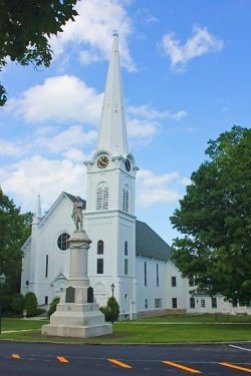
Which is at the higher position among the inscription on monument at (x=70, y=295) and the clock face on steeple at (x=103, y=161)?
the clock face on steeple at (x=103, y=161)

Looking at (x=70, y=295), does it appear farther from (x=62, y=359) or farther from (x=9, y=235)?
(x=9, y=235)

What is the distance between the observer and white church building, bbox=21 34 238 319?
2125 inches

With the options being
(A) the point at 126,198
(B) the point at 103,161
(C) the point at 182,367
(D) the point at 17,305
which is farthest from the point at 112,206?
(C) the point at 182,367

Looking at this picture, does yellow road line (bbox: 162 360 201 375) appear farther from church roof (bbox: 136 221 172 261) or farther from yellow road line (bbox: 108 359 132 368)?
church roof (bbox: 136 221 172 261)

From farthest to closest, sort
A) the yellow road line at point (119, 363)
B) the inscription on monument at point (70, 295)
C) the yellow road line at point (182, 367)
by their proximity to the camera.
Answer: the inscription on monument at point (70, 295)
the yellow road line at point (119, 363)
the yellow road line at point (182, 367)

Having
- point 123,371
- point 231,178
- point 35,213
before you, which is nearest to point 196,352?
point 123,371

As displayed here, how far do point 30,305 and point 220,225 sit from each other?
29.2 m

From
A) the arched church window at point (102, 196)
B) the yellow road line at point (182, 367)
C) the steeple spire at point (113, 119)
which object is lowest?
the yellow road line at point (182, 367)

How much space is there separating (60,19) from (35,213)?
57159 mm

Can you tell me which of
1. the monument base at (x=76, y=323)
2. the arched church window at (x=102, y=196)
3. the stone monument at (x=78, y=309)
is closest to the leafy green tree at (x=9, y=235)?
the arched church window at (x=102, y=196)

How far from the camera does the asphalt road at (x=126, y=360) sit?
12.2 metres

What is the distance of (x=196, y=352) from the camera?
16.8 m

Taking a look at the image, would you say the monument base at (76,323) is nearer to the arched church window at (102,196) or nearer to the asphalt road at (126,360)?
the asphalt road at (126,360)

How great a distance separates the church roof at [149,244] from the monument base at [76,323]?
111 ft
